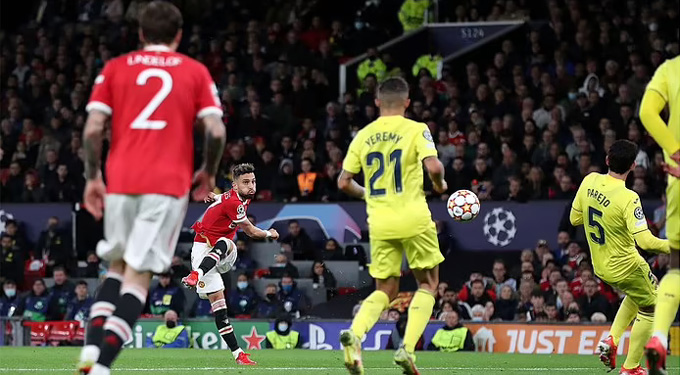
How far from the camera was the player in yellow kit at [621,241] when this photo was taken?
1134 cm

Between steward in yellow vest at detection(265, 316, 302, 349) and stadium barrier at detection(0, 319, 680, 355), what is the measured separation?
10 cm

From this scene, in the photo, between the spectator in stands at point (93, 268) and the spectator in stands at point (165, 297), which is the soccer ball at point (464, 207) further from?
the spectator in stands at point (93, 268)

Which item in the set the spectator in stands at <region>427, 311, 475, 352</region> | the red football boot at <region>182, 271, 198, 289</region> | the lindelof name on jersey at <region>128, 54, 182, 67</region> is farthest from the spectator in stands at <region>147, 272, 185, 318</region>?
the lindelof name on jersey at <region>128, 54, 182, 67</region>

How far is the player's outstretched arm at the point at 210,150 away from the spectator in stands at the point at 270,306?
12386 mm

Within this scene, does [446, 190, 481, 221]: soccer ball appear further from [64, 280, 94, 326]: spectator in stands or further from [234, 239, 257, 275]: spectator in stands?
[64, 280, 94, 326]: spectator in stands

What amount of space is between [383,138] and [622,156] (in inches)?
99.0

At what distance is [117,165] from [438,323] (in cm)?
1190

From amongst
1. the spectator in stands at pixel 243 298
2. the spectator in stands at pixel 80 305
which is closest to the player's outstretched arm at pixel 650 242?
the spectator in stands at pixel 243 298

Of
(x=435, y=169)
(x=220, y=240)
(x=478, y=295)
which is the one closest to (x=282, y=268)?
(x=478, y=295)

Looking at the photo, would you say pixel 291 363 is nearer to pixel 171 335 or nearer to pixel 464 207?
pixel 464 207

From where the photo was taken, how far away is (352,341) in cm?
949

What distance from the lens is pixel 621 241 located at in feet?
38.5

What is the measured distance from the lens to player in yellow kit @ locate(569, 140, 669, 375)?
11.3m

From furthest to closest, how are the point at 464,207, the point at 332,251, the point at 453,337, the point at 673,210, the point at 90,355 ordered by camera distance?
the point at 332,251
the point at 453,337
the point at 464,207
the point at 673,210
the point at 90,355
